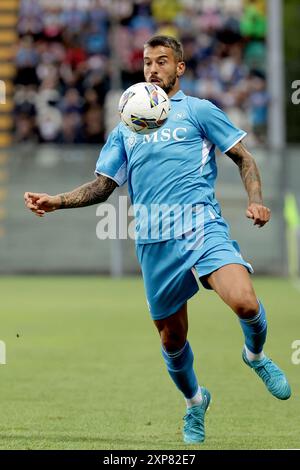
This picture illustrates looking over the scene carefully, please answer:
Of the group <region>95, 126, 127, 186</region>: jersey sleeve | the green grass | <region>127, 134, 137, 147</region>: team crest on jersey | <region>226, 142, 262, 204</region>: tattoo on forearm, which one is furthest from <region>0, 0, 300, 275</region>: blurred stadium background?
→ <region>226, 142, 262, 204</region>: tattoo on forearm

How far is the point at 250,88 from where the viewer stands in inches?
1010

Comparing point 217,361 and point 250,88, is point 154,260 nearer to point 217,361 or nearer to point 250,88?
point 217,361

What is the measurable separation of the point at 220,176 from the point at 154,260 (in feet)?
55.5

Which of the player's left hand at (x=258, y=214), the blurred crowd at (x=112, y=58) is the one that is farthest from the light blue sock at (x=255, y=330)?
the blurred crowd at (x=112, y=58)

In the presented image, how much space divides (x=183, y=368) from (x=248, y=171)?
131 cm

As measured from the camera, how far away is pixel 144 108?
718cm

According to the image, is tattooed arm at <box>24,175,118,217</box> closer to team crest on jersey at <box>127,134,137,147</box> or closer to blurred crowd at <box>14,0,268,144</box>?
team crest on jersey at <box>127,134,137,147</box>

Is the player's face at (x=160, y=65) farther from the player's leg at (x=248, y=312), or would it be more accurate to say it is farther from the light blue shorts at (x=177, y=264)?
the player's leg at (x=248, y=312)

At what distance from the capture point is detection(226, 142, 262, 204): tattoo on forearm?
732 cm

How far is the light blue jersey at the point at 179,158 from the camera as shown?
7.42 metres

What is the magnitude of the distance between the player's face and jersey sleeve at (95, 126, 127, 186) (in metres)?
0.45

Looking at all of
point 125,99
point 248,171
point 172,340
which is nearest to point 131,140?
point 125,99

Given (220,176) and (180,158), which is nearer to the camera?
(180,158)
